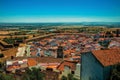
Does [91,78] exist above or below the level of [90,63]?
below

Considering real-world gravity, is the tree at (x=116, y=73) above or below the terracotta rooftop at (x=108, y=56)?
below

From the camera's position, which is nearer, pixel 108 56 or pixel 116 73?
pixel 116 73

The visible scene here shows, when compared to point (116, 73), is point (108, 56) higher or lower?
higher

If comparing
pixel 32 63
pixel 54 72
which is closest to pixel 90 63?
pixel 54 72

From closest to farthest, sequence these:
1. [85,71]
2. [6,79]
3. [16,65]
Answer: [85,71], [6,79], [16,65]

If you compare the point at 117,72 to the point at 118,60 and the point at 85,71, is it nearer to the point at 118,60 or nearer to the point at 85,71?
the point at 118,60

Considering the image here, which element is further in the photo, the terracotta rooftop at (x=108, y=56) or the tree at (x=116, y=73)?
the terracotta rooftop at (x=108, y=56)

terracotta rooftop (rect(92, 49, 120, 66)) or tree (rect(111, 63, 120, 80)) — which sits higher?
terracotta rooftop (rect(92, 49, 120, 66))

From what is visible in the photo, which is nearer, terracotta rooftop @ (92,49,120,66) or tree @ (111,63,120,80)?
tree @ (111,63,120,80)
